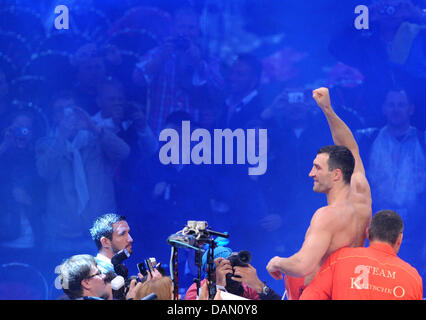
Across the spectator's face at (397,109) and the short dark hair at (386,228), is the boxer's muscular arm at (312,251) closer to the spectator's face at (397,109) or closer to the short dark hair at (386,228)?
the short dark hair at (386,228)

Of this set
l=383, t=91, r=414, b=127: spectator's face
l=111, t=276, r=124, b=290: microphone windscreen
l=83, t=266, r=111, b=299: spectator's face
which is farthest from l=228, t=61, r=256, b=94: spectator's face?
l=83, t=266, r=111, b=299: spectator's face

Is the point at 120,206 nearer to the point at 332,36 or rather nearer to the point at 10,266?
the point at 10,266

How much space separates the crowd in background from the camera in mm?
4793

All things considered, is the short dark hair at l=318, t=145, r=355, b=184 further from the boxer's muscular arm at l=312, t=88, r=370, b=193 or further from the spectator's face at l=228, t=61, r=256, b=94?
the spectator's face at l=228, t=61, r=256, b=94

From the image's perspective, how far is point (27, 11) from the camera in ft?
16.1

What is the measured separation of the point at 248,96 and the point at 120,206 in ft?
5.01

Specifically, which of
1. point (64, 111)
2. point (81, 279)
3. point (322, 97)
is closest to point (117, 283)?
point (81, 279)

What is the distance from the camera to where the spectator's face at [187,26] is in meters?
4.83

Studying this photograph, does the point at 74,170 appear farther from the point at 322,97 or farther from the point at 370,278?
the point at 370,278

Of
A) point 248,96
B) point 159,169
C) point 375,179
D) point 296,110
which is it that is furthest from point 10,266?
point 375,179

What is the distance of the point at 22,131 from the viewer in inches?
192

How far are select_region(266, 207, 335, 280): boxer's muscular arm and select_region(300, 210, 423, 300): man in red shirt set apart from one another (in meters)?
0.19

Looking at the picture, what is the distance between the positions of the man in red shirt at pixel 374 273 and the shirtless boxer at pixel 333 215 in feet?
0.76

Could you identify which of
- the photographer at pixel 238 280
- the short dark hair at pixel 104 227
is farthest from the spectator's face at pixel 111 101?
the photographer at pixel 238 280
